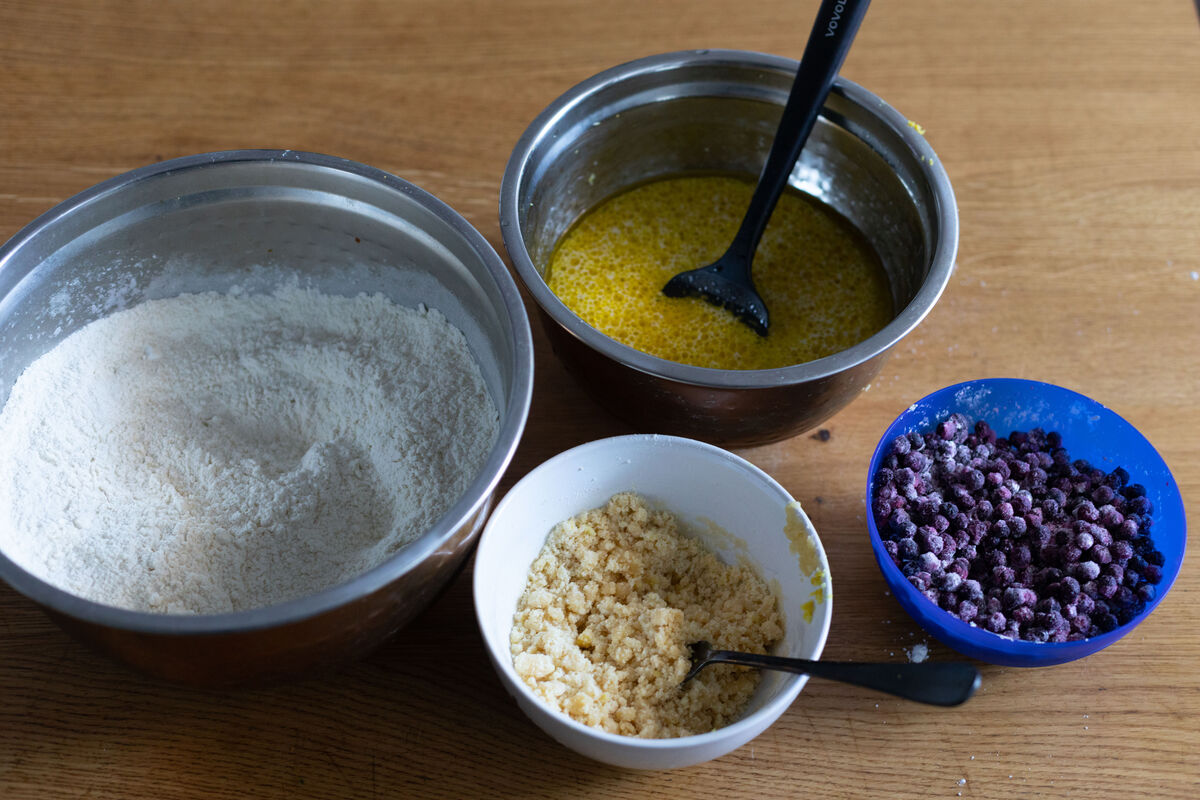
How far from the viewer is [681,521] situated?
1072 millimetres

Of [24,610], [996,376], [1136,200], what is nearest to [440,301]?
[24,610]

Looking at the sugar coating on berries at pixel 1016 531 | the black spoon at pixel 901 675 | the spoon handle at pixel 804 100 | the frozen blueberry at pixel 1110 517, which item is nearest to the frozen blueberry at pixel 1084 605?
the sugar coating on berries at pixel 1016 531

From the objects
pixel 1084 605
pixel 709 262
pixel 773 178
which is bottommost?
pixel 1084 605

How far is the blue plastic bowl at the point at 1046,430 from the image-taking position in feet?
3.25

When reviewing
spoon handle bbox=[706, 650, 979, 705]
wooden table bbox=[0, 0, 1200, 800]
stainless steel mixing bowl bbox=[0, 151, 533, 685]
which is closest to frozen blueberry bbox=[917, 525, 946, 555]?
wooden table bbox=[0, 0, 1200, 800]

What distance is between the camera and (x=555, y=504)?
1028 mm

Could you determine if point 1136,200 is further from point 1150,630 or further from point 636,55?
point 636,55

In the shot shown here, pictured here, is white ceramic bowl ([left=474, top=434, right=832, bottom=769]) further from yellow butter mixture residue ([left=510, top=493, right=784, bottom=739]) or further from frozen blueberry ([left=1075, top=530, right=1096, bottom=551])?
frozen blueberry ([left=1075, top=530, right=1096, bottom=551])

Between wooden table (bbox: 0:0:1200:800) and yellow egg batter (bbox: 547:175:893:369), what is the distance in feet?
0.34

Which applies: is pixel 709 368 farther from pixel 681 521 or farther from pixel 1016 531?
pixel 1016 531

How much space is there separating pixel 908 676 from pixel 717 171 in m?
0.81

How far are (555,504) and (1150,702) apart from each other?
69 centimetres

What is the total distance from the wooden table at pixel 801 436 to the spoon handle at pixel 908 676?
0.19 m

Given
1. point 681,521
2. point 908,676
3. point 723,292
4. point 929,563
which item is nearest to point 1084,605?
point 929,563
